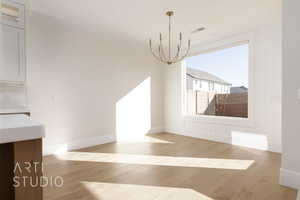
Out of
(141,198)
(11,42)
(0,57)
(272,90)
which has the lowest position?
(141,198)

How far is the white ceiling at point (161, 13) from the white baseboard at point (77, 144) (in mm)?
2378

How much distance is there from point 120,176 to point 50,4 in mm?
2836

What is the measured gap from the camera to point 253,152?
3199 mm

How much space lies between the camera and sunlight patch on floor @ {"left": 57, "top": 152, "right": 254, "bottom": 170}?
2613 mm

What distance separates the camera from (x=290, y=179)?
6.28 ft

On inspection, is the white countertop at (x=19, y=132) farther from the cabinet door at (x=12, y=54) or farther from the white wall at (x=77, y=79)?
the white wall at (x=77, y=79)

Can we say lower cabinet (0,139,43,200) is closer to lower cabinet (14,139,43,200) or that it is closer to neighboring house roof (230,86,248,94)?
lower cabinet (14,139,43,200)

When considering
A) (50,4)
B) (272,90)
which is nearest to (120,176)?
(50,4)

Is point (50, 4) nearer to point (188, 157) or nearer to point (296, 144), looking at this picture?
point (188, 157)

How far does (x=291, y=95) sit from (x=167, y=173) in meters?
1.77

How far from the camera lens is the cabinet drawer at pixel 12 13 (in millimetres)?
2660

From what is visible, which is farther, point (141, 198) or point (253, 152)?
point (253, 152)

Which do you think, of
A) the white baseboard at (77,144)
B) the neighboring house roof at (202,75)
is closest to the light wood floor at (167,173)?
the white baseboard at (77,144)

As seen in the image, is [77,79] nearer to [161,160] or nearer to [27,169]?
[161,160]
